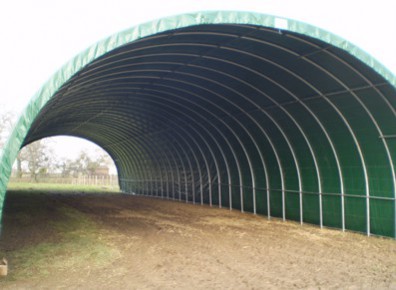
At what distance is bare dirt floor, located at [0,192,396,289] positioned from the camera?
7.45 metres

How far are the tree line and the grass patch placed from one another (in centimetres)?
4074

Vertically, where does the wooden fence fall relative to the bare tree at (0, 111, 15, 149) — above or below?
below

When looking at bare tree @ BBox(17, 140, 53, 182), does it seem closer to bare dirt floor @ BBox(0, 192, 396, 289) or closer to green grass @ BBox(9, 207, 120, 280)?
bare dirt floor @ BBox(0, 192, 396, 289)

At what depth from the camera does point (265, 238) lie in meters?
11.9

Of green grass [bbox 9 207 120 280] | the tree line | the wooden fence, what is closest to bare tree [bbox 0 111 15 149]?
the tree line

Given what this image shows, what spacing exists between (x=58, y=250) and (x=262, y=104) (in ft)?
25.9

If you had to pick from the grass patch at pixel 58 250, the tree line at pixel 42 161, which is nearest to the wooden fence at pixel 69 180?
the tree line at pixel 42 161

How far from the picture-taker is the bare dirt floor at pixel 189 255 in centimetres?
745

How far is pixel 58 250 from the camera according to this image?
998 centimetres

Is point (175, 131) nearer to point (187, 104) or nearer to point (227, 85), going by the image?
point (187, 104)

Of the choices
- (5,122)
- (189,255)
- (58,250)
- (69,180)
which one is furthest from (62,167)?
(189,255)

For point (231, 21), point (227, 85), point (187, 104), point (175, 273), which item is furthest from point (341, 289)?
point (187, 104)

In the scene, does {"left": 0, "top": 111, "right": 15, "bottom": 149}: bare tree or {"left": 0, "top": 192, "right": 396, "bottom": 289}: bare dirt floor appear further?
{"left": 0, "top": 111, "right": 15, "bottom": 149}: bare tree

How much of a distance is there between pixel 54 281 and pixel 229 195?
12.3 meters
